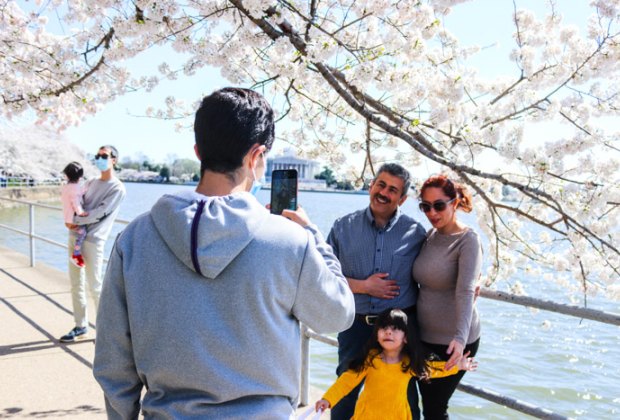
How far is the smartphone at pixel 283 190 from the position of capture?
Answer: 1.55m

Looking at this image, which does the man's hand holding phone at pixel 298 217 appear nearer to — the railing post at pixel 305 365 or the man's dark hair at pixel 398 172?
the man's dark hair at pixel 398 172

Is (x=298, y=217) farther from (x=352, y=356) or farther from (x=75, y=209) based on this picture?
(x=75, y=209)

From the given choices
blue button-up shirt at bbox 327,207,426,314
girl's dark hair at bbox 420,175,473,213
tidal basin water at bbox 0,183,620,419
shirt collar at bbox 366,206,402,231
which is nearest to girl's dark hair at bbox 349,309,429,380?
blue button-up shirt at bbox 327,207,426,314

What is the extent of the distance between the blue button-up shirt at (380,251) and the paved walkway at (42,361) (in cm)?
115

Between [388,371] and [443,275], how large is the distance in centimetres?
49

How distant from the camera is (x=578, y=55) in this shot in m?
3.61

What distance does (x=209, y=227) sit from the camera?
113 cm

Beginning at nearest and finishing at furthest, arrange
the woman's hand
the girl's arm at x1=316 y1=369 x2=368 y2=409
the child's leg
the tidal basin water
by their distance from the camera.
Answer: the woman's hand → the girl's arm at x1=316 y1=369 x2=368 y2=409 → the child's leg → the tidal basin water

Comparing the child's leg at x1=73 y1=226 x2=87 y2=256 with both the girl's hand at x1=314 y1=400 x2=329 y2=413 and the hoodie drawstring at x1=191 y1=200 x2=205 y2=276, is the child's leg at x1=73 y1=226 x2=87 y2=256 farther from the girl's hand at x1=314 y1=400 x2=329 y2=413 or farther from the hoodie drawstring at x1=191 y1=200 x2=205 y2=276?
the hoodie drawstring at x1=191 y1=200 x2=205 y2=276

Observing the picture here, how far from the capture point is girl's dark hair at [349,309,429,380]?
2346mm

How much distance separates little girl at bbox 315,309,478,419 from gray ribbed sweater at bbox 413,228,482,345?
0.10 m

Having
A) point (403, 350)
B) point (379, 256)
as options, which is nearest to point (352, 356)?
point (403, 350)

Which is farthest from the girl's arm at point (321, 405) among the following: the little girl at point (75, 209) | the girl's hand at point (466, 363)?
the little girl at point (75, 209)

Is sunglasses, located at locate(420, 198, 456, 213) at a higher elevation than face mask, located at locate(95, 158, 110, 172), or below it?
below
